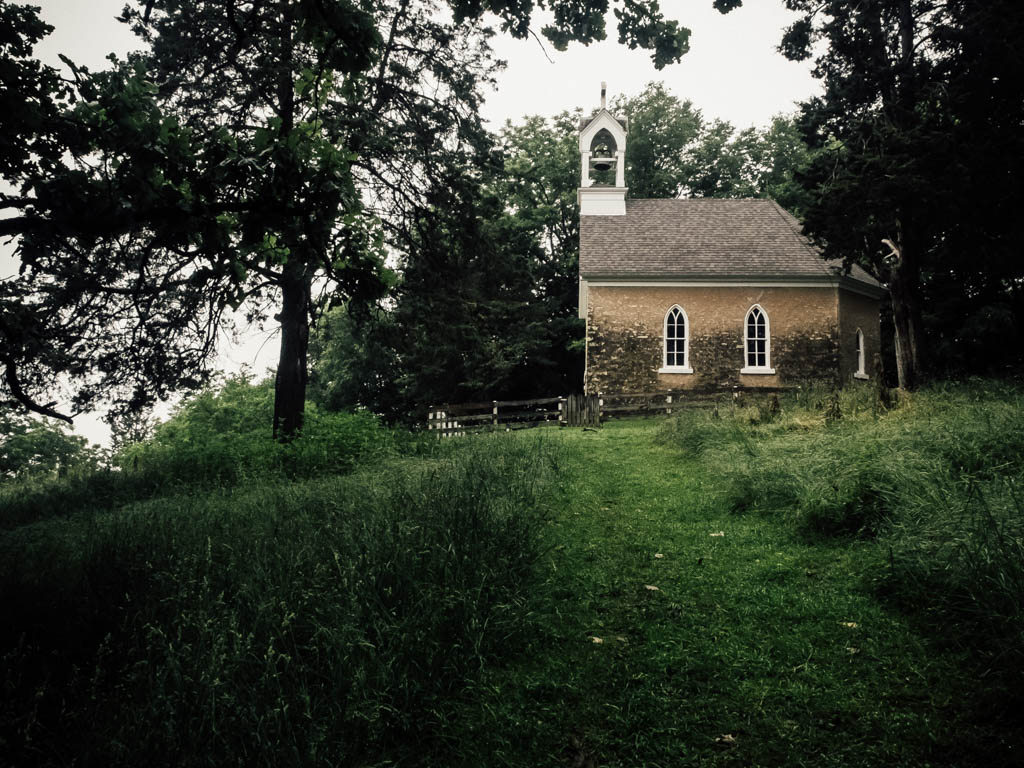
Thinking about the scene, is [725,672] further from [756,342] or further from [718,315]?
[756,342]

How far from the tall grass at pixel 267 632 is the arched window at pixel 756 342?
65.8 ft

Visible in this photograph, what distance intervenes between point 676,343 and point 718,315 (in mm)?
1960

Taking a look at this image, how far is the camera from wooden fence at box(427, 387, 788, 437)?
19078mm

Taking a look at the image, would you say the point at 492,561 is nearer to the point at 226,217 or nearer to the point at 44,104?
the point at 226,217

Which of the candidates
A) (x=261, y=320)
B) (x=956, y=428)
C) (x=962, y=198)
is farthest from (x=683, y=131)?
(x=956, y=428)

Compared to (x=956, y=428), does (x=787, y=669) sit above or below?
below

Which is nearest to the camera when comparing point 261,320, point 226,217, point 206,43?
point 226,217

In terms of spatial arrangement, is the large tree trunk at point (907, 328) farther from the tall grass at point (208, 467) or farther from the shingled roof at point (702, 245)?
the tall grass at point (208, 467)

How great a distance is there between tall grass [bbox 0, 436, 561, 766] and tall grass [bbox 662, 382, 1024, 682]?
289 cm

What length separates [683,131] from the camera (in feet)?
132

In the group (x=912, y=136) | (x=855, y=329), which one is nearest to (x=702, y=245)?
(x=855, y=329)

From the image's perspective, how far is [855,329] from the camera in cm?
2491

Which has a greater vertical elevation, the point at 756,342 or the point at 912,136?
the point at 912,136

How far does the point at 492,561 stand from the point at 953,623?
10.4 feet
